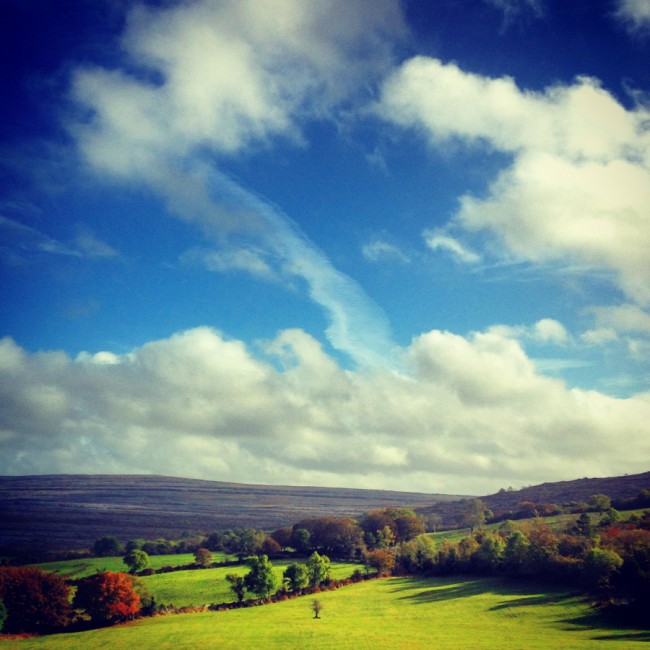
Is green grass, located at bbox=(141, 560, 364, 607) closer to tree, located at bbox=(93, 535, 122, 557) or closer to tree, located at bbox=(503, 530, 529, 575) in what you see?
tree, located at bbox=(503, 530, 529, 575)

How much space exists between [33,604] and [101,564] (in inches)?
2627

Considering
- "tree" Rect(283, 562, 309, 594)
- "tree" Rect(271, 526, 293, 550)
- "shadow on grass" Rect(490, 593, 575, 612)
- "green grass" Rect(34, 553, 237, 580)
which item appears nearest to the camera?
"shadow on grass" Rect(490, 593, 575, 612)

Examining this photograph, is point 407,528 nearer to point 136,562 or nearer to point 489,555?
point 489,555

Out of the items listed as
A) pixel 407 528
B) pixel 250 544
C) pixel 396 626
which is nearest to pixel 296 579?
pixel 396 626

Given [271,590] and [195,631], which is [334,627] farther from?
[271,590]

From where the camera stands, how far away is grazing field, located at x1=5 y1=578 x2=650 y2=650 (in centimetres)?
6088

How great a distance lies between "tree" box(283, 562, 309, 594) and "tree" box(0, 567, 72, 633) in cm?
4430

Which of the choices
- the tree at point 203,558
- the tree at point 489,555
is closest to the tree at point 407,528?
the tree at point 489,555

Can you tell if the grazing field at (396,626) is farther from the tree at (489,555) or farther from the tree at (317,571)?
the tree at (317,571)

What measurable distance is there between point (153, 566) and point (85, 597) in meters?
61.1

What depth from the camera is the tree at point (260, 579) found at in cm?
9819

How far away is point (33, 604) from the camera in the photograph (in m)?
80.9

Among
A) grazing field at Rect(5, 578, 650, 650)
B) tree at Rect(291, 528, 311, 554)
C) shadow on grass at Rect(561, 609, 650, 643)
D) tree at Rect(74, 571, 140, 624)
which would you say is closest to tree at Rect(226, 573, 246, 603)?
grazing field at Rect(5, 578, 650, 650)

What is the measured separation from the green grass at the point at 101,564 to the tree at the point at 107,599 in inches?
1858
